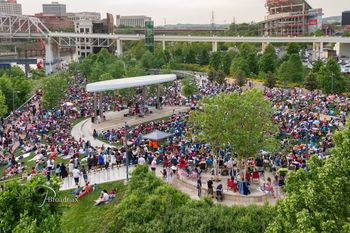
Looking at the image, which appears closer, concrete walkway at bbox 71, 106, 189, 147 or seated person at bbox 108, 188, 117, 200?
seated person at bbox 108, 188, 117, 200

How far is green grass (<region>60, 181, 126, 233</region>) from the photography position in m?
17.9

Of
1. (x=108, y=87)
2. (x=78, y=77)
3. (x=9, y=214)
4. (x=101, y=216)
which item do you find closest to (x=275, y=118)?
(x=108, y=87)

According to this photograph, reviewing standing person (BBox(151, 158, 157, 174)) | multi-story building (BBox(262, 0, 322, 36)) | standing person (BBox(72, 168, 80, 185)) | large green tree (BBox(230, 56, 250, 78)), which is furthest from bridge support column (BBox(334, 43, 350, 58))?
standing person (BBox(72, 168, 80, 185))

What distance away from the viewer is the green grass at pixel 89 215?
17859mm

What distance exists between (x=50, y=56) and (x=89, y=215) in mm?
93722

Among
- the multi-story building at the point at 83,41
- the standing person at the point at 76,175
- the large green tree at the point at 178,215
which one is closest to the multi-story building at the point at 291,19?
the multi-story building at the point at 83,41

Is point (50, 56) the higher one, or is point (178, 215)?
point (50, 56)

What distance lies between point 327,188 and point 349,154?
0.89 m

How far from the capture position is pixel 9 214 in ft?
35.5

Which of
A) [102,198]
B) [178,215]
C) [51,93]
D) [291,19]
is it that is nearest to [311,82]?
[51,93]

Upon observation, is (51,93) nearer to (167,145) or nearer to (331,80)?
(167,145)

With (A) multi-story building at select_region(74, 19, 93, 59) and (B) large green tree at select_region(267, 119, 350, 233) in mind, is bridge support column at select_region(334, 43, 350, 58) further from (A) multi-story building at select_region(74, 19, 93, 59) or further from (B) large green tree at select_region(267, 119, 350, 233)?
(B) large green tree at select_region(267, 119, 350, 233)

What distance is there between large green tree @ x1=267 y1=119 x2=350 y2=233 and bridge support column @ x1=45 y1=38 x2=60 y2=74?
285 feet

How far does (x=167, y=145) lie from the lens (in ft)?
89.1
